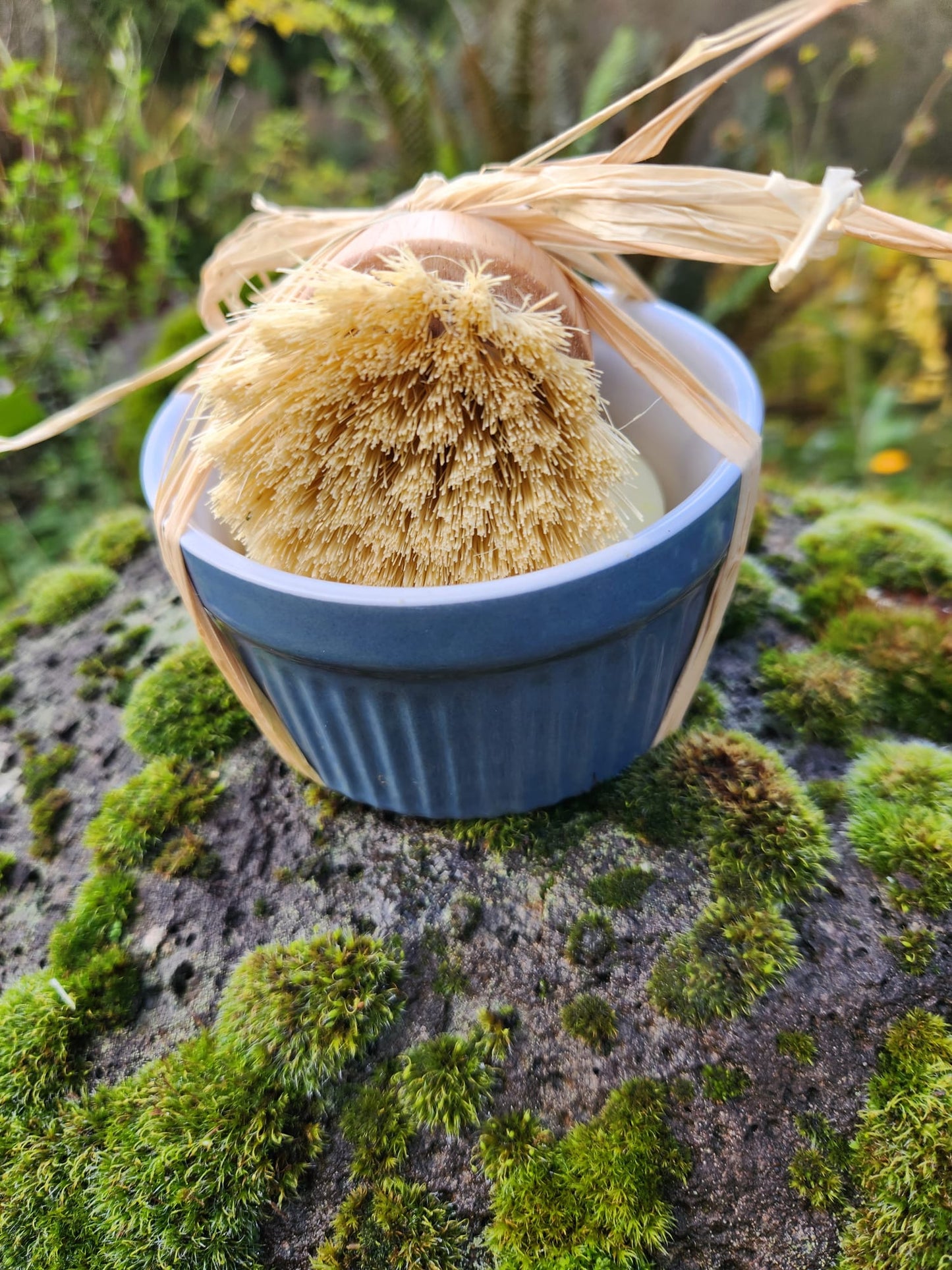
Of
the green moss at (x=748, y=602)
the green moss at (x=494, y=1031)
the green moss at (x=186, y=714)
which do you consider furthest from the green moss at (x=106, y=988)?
the green moss at (x=748, y=602)

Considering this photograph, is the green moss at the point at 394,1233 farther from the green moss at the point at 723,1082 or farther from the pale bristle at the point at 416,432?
the pale bristle at the point at 416,432

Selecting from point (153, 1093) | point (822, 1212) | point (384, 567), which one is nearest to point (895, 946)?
point (822, 1212)

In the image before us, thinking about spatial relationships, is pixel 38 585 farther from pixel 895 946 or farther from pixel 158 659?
pixel 895 946

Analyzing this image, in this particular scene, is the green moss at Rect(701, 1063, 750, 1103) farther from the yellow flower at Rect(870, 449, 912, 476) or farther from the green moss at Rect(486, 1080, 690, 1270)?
the yellow flower at Rect(870, 449, 912, 476)

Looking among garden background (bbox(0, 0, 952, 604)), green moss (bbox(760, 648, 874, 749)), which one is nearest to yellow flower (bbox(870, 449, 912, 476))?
garden background (bbox(0, 0, 952, 604))

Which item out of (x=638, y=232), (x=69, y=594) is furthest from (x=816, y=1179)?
(x=69, y=594)

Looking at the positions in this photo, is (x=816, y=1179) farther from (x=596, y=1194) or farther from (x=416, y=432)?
(x=416, y=432)
